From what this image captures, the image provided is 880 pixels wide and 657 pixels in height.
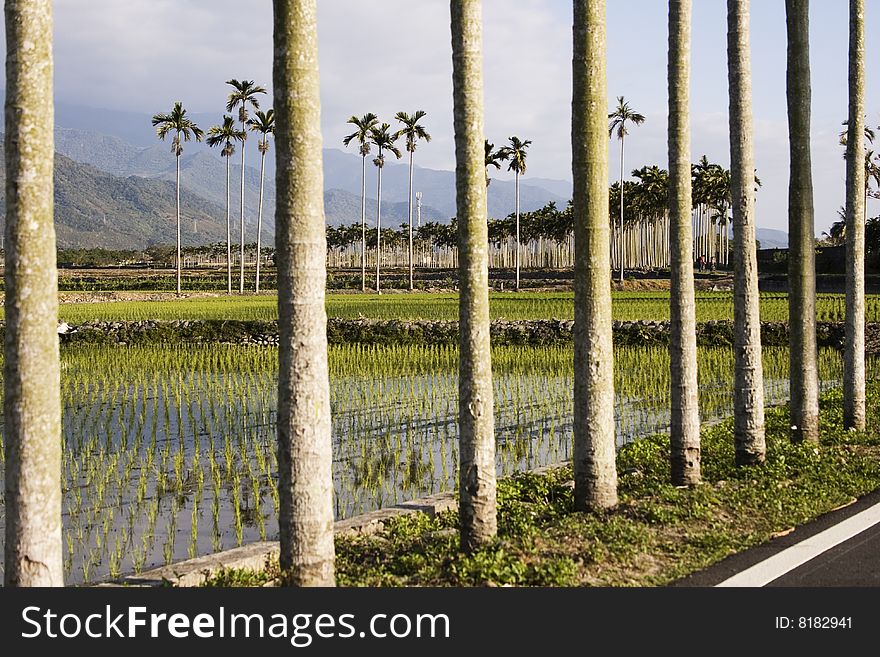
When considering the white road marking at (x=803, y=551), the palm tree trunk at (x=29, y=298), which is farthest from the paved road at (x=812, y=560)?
the palm tree trunk at (x=29, y=298)

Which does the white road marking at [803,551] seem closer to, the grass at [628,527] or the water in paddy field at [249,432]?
the grass at [628,527]

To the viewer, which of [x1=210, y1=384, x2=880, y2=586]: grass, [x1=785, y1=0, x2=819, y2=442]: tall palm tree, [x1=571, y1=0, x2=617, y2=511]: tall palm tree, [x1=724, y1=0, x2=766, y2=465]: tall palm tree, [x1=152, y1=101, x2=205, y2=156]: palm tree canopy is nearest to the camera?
[x1=210, y1=384, x2=880, y2=586]: grass

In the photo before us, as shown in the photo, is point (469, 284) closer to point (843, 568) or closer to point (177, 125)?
point (843, 568)

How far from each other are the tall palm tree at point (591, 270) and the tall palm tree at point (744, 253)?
2182 millimetres

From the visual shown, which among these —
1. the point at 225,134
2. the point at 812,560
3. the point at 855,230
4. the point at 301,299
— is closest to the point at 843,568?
the point at 812,560

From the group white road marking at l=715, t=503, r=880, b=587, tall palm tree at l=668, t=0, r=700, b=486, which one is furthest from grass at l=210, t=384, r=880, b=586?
tall palm tree at l=668, t=0, r=700, b=486

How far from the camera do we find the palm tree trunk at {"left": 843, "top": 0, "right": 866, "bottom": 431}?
11.2 meters

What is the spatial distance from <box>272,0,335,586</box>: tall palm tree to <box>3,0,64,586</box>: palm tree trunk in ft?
4.23

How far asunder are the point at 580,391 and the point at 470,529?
161 centimetres

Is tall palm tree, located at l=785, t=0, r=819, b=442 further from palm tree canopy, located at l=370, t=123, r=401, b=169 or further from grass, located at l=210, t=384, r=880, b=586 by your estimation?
palm tree canopy, located at l=370, t=123, r=401, b=169

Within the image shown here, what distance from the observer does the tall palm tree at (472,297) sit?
21.4 ft

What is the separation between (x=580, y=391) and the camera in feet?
24.2

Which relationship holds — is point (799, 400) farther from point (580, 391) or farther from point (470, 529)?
point (470, 529)
